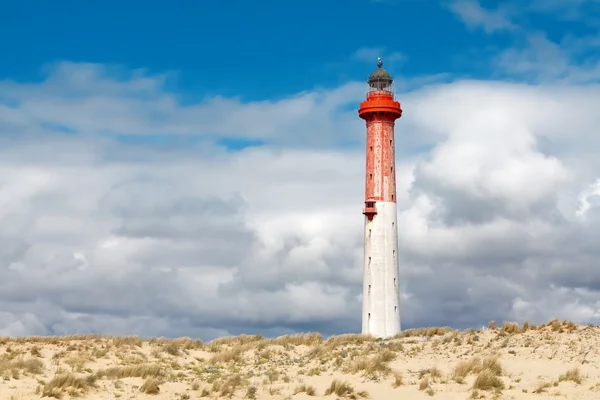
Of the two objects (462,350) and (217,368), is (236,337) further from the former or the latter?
(462,350)

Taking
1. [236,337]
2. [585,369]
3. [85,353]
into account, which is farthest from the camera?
[236,337]

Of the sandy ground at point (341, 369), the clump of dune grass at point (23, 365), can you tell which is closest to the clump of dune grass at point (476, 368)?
the sandy ground at point (341, 369)

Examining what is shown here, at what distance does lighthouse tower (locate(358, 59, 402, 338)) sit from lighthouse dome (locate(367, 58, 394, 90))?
157cm

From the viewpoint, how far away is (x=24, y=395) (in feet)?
95.0

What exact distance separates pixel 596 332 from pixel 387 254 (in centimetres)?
2496

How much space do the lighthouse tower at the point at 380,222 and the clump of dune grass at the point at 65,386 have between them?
3052 cm

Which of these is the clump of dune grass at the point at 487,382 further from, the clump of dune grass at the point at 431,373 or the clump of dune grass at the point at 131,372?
the clump of dune grass at the point at 131,372

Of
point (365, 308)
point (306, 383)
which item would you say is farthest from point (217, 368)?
point (365, 308)

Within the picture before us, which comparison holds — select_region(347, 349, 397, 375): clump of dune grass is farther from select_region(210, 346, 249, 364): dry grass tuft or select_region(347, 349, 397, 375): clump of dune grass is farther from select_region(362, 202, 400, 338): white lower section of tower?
select_region(362, 202, 400, 338): white lower section of tower

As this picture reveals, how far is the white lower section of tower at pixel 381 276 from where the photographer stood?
58.2 m

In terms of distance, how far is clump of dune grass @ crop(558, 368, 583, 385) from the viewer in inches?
1116

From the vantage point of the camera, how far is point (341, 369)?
33.8 m

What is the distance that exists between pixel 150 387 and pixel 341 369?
8.15 meters

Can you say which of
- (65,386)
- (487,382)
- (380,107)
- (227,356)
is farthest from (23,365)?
(380,107)
